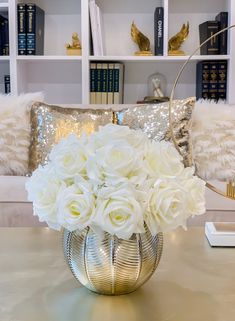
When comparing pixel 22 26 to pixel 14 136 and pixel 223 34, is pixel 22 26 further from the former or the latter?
pixel 223 34

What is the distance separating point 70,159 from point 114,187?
0.10m

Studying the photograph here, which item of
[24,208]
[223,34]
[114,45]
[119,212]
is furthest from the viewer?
[114,45]

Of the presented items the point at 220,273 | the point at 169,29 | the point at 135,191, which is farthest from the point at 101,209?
the point at 169,29

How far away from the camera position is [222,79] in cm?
285

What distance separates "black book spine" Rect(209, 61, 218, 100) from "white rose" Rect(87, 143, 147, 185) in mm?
2188

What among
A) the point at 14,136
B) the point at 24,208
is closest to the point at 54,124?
the point at 14,136

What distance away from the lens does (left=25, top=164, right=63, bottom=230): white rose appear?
2.58 ft

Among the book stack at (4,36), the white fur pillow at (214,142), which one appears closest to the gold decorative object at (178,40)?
the white fur pillow at (214,142)

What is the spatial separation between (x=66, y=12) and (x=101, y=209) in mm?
2568

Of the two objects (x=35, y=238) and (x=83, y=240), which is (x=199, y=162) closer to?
(x=35, y=238)

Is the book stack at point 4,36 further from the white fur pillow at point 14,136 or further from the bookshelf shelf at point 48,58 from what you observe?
the white fur pillow at point 14,136

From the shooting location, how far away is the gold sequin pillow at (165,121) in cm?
206

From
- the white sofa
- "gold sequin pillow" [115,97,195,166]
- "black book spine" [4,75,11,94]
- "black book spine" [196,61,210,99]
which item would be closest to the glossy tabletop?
the white sofa

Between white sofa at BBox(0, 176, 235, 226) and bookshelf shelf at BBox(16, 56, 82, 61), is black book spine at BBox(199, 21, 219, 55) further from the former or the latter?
white sofa at BBox(0, 176, 235, 226)
